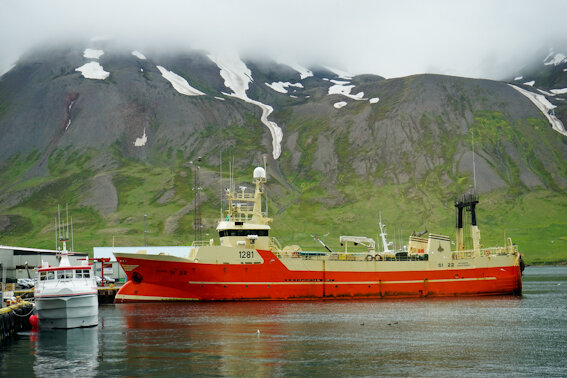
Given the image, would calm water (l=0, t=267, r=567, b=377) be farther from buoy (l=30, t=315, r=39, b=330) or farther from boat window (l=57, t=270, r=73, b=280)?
boat window (l=57, t=270, r=73, b=280)

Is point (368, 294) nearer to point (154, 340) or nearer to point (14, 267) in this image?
point (154, 340)

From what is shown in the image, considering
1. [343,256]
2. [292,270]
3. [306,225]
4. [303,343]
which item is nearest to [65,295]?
[303,343]

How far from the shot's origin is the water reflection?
35.6 m

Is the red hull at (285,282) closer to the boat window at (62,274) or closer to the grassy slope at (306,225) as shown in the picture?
the boat window at (62,274)

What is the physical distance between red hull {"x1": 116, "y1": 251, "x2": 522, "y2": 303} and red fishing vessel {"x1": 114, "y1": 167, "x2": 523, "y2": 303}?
0.33ft

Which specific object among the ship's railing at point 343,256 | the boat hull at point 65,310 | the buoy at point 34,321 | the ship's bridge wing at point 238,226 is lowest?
the buoy at point 34,321

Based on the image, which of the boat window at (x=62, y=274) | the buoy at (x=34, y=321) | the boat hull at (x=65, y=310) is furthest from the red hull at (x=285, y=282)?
the boat window at (x=62, y=274)

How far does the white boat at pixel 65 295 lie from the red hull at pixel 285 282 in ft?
63.3

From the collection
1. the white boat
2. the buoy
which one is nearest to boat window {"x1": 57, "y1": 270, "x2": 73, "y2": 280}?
the white boat

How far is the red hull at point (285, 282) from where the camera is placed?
6912 cm

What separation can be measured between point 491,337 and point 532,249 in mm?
146458

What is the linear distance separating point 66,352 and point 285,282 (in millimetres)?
33664

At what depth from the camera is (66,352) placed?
4091cm

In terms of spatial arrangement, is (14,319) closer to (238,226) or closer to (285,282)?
(238,226)
